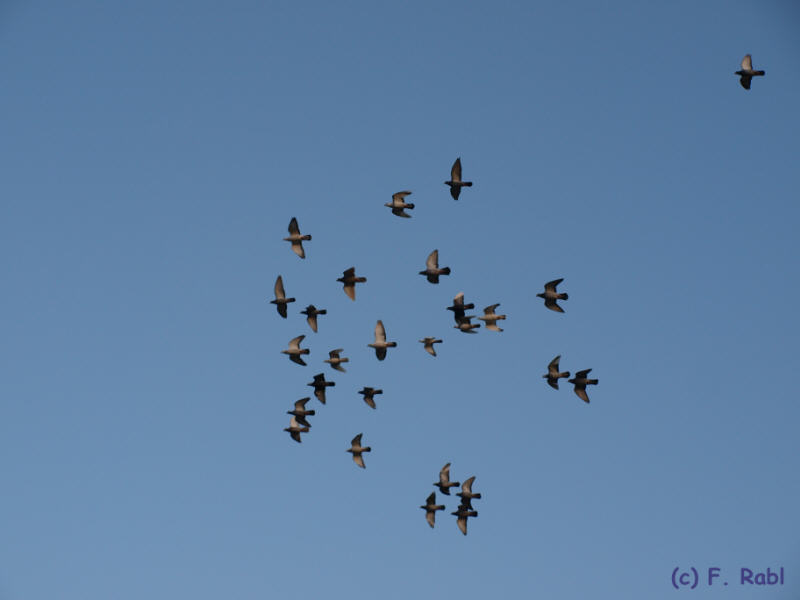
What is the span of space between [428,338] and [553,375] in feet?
25.7

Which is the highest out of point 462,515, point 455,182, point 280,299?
point 455,182

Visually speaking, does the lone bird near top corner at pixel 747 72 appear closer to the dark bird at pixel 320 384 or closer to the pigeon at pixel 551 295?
the pigeon at pixel 551 295

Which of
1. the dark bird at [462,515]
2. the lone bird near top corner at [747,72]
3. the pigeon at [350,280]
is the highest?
the lone bird near top corner at [747,72]

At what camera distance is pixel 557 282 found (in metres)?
94.8

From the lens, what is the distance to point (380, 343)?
320ft

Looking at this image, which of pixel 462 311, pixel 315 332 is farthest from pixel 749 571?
pixel 315 332

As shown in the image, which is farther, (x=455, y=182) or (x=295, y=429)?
(x=295, y=429)

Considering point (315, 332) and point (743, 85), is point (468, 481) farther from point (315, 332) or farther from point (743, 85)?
point (743, 85)

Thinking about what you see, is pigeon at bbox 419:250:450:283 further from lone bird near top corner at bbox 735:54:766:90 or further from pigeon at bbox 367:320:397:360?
lone bird near top corner at bbox 735:54:766:90

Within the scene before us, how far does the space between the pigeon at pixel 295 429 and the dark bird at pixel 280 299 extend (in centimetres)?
746

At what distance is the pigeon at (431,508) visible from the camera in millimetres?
100812

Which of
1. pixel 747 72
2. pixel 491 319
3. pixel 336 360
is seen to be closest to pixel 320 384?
pixel 336 360

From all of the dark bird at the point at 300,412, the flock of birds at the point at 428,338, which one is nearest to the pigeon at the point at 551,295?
the flock of birds at the point at 428,338

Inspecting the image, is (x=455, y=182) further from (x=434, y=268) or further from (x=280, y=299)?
(x=280, y=299)
